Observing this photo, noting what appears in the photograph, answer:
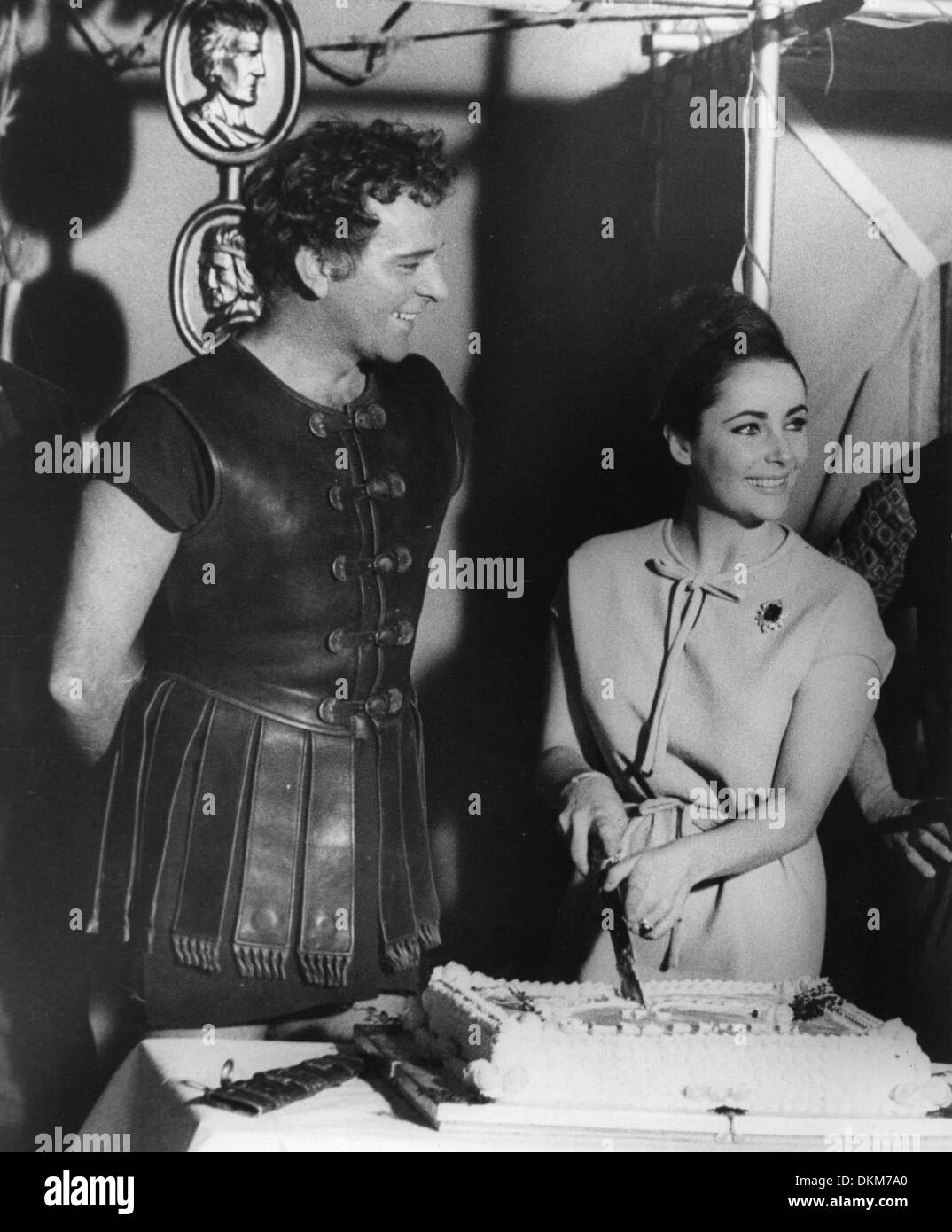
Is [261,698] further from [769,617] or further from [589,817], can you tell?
[769,617]

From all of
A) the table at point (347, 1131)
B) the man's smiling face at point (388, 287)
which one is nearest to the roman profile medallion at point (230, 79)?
the man's smiling face at point (388, 287)

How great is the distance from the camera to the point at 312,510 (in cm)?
297

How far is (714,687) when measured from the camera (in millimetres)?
3094

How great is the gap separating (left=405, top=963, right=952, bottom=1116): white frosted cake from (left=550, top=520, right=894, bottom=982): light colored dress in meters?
0.31

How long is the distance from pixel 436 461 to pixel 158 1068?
115 centimetres

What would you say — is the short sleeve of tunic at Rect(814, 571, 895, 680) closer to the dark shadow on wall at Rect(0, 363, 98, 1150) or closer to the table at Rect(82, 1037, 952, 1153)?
the table at Rect(82, 1037, 952, 1153)

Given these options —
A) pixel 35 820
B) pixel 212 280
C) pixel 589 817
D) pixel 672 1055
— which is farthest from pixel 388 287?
pixel 672 1055

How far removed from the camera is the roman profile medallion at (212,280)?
3031 millimetres

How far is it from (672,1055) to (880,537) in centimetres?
118

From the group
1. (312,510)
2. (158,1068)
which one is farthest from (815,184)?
(158,1068)

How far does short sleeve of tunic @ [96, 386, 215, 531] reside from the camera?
114 inches

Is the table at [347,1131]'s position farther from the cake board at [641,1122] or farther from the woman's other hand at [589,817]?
the woman's other hand at [589,817]

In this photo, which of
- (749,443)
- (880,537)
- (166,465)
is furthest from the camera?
(880,537)
